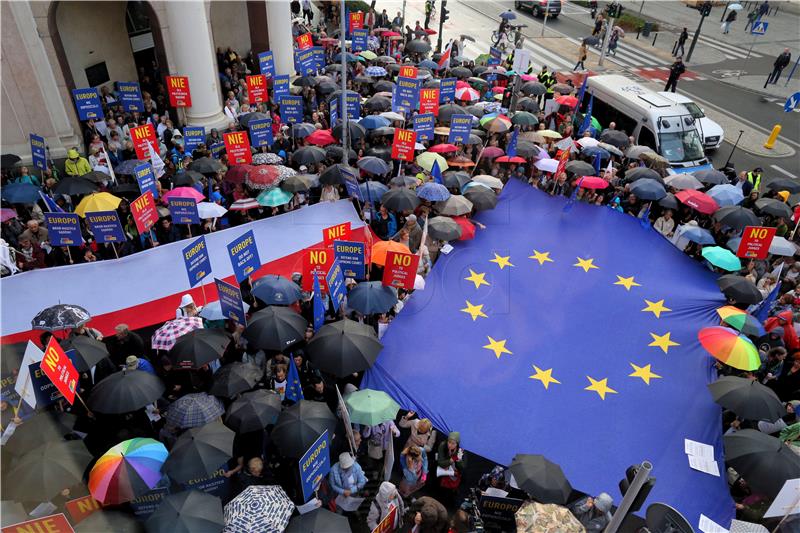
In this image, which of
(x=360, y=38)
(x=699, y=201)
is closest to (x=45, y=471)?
(x=699, y=201)

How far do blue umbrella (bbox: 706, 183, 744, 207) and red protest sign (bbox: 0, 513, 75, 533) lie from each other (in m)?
14.1

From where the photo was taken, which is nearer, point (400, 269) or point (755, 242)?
point (400, 269)

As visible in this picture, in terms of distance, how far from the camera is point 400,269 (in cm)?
959

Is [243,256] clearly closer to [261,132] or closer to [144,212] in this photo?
[144,212]

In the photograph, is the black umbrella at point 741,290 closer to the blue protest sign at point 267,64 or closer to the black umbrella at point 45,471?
Result: the black umbrella at point 45,471

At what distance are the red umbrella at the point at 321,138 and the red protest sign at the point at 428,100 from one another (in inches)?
117

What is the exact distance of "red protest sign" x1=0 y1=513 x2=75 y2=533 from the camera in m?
5.74

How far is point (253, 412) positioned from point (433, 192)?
21.1 feet

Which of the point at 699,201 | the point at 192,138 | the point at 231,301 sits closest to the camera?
the point at 231,301

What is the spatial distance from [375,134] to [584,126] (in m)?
6.61

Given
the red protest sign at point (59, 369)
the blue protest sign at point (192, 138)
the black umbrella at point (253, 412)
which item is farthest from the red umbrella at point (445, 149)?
the red protest sign at point (59, 369)

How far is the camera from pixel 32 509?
6.65 meters

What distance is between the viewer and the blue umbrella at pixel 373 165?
13.4m

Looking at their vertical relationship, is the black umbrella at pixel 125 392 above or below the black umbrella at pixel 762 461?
above
